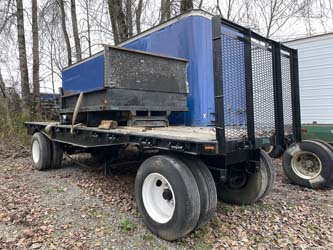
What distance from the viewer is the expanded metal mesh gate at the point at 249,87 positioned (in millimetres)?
3146

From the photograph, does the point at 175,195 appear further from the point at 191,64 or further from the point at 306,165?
the point at 306,165

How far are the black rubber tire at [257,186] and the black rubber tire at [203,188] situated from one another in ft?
3.77

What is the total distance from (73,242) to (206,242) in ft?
4.87

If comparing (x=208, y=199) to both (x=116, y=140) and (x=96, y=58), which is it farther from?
(x=96, y=58)

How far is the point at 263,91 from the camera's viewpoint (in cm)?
376

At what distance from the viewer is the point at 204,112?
5.46 metres

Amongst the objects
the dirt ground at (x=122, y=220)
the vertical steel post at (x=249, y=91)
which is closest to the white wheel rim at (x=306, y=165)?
the dirt ground at (x=122, y=220)

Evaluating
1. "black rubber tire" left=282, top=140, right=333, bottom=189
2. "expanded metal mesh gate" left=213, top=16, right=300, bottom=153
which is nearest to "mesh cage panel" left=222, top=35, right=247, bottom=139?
"expanded metal mesh gate" left=213, top=16, right=300, bottom=153

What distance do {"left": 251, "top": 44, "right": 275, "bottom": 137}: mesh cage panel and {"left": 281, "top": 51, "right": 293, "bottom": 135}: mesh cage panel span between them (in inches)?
13.5

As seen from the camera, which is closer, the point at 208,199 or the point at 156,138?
the point at 208,199

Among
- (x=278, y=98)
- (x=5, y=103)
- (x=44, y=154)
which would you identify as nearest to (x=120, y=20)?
(x=5, y=103)

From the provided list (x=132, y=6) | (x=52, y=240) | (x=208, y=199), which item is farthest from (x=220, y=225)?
(x=132, y=6)

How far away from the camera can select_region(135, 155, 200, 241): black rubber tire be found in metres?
3.14

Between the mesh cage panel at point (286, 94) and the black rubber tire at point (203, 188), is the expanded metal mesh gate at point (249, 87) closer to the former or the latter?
the mesh cage panel at point (286, 94)
